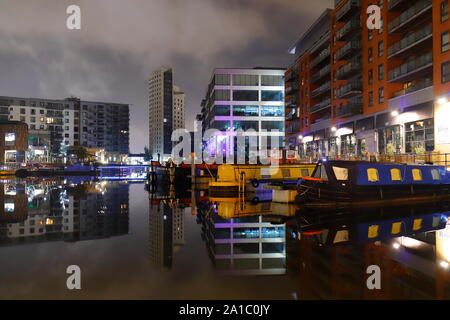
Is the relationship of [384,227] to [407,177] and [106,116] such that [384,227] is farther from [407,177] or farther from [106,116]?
[106,116]

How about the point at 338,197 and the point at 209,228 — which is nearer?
the point at 209,228

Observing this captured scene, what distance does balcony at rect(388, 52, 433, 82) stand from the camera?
119 feet

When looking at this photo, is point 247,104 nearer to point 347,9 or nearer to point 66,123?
point 347,9

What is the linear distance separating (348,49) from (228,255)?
1936 inches

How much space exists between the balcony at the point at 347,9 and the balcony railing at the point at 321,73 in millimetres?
8757

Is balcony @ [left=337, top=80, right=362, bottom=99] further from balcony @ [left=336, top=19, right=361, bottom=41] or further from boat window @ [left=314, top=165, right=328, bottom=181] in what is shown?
boat window @ [left=314, top=165, right=328, bottom=181]

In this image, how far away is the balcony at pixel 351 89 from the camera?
50188 millimetres

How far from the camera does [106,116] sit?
14712cm

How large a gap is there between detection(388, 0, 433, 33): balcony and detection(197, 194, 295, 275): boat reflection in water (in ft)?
101

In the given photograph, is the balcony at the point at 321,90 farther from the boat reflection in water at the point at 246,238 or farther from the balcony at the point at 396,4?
the boat reflection in water at the point at 246,238

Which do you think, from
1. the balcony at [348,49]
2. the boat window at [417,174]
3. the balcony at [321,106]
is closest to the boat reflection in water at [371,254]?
the boat window at [417,174]

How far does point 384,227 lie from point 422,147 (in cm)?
2810
